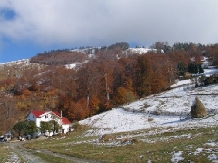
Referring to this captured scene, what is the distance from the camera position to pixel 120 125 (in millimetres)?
53594

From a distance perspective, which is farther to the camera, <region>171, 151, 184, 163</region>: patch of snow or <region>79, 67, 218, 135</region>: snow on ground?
<region>79, 67, 218, 135</region>: snow on ground

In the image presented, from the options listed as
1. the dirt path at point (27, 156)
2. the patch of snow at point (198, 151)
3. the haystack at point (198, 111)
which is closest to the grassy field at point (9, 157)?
the dirt path at point (27, 156)

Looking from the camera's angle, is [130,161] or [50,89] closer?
[130,161]

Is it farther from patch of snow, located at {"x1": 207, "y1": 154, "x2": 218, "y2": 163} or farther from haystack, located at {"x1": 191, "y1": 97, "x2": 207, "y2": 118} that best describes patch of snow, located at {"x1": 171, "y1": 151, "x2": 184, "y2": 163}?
haystack, located at {"x1": 191, "y1": 97, "x2": 207, "y2": 118}

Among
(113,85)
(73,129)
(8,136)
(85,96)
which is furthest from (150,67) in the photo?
(8,136)

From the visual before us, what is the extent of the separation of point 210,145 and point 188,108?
35182mm

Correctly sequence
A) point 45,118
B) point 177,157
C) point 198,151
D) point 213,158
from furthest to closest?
point 45,118
point 198,151
point 177,157
point 213,158

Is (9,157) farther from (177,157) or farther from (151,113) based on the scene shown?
(151,113)

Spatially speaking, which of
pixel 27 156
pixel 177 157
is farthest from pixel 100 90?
pixel 177 157

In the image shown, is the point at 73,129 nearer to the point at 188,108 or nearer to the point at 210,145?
the point at 188,108

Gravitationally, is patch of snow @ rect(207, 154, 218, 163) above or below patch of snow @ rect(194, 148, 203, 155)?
below

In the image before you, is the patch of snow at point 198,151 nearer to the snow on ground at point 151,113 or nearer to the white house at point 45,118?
the snow on ground at point 151,113

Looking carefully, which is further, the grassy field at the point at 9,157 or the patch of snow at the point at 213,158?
the grassy field at the point at 9,157

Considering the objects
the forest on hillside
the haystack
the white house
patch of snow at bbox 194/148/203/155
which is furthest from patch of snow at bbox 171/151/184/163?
the forest on hillside
